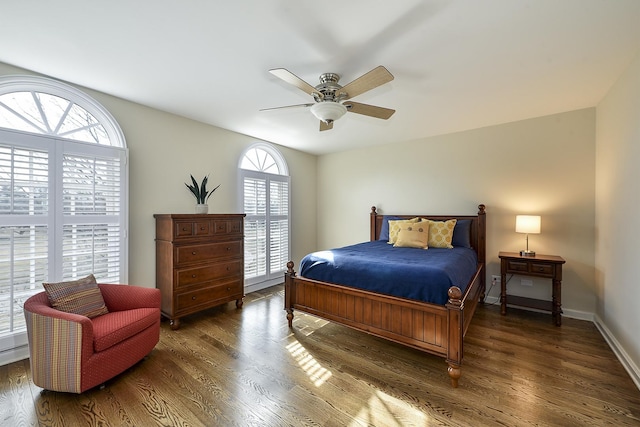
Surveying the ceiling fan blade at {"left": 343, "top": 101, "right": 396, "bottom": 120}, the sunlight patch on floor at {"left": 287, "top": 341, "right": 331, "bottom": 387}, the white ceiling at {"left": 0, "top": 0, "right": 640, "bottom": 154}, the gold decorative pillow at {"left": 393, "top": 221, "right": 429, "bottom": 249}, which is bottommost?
the sunlight patch on floor at {"left": 287, "top": 341, "right": 331, "bottom": 387}

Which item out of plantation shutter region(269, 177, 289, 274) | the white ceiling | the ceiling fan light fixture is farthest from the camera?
plantation shutter region(269, 177, 289, 274)

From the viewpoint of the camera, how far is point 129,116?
9.98 ft

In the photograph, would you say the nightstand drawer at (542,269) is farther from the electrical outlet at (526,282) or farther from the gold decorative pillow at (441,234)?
the gold decorative pillow at (441,234)

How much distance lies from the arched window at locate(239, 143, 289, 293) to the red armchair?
2.23 metres

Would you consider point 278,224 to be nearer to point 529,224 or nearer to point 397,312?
point 397,312

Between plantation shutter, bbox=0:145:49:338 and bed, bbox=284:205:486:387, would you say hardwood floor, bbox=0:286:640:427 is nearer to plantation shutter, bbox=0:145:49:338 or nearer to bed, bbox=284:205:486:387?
bed, bbox=284:205:486:387

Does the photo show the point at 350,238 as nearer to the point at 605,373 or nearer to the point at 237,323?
the point at 237,323

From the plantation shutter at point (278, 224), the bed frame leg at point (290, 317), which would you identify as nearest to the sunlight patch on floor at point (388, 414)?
the bed frame leg at point (290, 317)

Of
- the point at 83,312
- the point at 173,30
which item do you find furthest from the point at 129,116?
the point at 83,312

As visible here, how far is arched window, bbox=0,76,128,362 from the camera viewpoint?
2.30 m

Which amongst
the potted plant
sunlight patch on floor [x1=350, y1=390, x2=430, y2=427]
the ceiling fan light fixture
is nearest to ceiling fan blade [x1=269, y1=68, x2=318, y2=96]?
the ceiling fan light fixture

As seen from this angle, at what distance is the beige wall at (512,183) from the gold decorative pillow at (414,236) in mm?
805

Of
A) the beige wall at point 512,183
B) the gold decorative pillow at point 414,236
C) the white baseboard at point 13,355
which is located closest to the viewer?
the white baseboard at point 13,355

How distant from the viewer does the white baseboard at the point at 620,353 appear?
2066 millimetres
